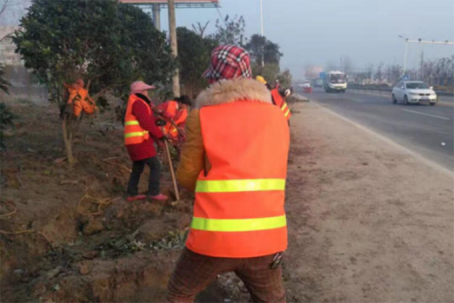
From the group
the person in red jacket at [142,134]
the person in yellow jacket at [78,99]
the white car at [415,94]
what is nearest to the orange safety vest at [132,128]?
the person in red jacket at [142,134]

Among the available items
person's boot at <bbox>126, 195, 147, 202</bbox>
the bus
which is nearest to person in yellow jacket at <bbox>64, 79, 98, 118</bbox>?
person's boot at <bbox>126, 195, 147, 202</bbox>

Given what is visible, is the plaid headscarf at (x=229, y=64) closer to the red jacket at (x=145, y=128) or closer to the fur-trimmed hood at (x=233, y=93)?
the fur-trimmed hood at (x=233, y=93)

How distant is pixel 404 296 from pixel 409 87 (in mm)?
24729

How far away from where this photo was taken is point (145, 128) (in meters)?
5.49

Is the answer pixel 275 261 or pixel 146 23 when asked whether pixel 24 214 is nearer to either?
pixel 275 261

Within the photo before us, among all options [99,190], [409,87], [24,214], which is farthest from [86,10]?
[409,87]

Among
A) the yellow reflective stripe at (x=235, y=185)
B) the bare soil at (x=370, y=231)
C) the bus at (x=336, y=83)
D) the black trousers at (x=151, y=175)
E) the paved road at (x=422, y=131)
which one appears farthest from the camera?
the bus at (x=336, y=83)

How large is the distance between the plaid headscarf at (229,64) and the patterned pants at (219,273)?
94 cm

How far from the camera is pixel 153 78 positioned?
8680mm

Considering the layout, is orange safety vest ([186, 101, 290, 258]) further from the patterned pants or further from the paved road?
the paved road

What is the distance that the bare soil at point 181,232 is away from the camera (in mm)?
3508

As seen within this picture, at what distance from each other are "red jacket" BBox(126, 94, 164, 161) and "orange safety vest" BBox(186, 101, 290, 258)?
11.4 ft

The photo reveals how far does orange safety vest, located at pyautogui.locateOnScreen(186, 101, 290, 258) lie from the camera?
80.1 inches

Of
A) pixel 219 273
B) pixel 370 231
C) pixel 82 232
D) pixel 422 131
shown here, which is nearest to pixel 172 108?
pixel 82 232
